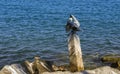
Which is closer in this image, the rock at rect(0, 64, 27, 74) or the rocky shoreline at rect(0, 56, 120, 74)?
the rock at rect(0, 64, 27, 74)

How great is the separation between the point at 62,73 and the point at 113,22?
57.2 feet

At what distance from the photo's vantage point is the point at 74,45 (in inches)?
591

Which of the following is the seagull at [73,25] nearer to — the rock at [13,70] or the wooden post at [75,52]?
the wooden post at [75,52]

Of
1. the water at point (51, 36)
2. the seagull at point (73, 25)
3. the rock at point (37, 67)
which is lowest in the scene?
the water at point (51, 36)

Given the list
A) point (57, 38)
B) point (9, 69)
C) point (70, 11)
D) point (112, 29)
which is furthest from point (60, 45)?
point (70, 11)

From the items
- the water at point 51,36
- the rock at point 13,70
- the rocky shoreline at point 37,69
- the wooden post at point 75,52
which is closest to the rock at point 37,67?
the rocky shoreline at point 37,69

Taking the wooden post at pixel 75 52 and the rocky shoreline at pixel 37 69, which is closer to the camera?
the rocky shoreline at pixel 37 69

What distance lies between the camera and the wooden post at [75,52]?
14953mm

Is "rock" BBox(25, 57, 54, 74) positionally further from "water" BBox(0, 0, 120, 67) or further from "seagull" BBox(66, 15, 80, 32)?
"water" BBox(0, 0, 120, 67)

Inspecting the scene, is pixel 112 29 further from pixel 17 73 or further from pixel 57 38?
pixel 17 73

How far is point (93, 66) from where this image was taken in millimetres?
17859

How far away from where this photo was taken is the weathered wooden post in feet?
48.7

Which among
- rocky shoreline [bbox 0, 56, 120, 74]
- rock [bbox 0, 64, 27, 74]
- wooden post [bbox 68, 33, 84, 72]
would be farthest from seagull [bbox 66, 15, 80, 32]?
rock [bbox 0, 64, 27, 74]

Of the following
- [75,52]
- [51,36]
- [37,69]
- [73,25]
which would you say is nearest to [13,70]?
[37,69]
